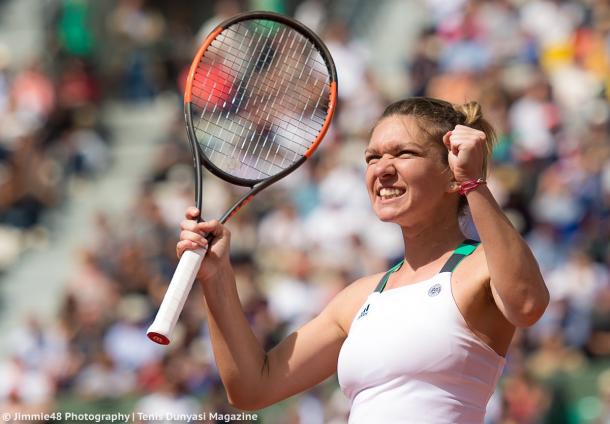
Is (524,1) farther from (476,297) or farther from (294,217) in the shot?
(476,297)

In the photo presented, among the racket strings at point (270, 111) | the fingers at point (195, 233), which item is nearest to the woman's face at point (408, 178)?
the fingers at point (195, 233)

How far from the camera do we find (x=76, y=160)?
42.8 ft

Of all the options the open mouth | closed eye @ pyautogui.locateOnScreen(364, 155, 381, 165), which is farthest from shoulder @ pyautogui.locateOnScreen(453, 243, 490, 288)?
closed eye @ pyautogui.locateOnScreen(364, 155, 381, 165)

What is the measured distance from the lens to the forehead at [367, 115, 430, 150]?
11.2ft

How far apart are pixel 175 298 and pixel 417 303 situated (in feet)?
2.32

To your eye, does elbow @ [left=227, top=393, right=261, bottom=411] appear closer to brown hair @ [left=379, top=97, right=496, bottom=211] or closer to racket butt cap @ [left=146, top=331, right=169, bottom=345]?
racket butt cap @ [left=146, top=331, right=169, bottom=345]

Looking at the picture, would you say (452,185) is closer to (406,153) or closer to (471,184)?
(406,153)

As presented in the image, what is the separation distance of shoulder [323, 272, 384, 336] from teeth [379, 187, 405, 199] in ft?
1.08

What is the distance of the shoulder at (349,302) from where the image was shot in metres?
3.62

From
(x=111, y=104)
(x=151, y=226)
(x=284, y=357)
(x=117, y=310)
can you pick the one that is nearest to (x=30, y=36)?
(x=111, y=104)

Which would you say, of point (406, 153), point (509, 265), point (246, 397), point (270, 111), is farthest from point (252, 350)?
point (270, 111)

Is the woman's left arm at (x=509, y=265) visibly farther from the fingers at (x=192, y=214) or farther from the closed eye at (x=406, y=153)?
the fingers at (x=192, y=214)

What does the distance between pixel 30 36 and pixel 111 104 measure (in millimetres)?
1524

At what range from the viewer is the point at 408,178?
3.38 metres
